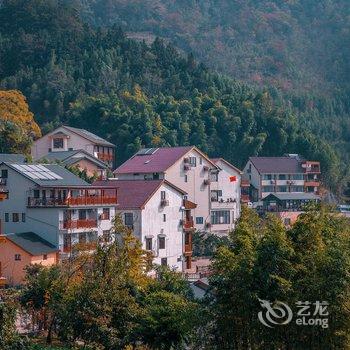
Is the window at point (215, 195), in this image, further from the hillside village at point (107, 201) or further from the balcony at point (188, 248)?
the balcony at point (188, 248)

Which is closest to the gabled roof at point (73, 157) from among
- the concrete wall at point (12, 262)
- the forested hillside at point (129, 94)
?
the forested hillside at point (129, 94)

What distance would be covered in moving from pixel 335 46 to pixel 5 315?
485 ft

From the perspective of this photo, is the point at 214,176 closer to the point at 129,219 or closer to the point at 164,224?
the point at 164,224

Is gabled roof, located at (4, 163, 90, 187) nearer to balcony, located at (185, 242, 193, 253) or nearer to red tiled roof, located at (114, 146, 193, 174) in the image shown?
balcony, located at (185, 242, 193, 253)

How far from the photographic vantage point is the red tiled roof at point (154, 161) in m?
51.3

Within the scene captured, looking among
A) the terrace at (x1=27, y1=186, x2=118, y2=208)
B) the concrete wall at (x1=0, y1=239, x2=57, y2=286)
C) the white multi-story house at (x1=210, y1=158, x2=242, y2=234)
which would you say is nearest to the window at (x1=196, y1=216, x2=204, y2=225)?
the white multi-story house at (x1=210, y1=158, x2=242, y2=234)

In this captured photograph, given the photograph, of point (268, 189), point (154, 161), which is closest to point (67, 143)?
point (154, 161)

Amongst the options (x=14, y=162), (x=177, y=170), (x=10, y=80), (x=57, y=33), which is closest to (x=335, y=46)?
(x=57, y=33)

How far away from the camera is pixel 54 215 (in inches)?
1516

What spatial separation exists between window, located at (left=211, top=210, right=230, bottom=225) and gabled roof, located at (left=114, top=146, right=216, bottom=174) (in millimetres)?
4229

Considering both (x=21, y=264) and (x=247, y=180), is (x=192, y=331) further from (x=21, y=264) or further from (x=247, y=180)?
(x=247, y=180)

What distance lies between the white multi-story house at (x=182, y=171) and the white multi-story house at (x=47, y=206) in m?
11.2

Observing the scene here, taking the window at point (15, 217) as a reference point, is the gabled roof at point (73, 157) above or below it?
above

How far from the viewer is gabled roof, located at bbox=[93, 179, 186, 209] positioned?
4244 cm
